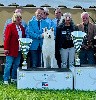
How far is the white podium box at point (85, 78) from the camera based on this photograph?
24.0 feet

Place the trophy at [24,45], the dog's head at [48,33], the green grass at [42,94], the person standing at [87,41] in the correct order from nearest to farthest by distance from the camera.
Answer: the green grass at [42,94]
the trophy at [24,45]
the dog's head at [48,33]
the person standing at [87,41]

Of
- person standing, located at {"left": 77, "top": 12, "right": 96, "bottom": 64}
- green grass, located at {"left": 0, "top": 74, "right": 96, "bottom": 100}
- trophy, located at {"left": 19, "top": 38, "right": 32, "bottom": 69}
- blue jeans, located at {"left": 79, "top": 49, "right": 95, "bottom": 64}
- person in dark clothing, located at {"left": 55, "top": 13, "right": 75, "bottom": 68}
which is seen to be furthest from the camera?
blue jeans, located at {"left": 79, "top": 49, "right": 95, "bottom": 64}

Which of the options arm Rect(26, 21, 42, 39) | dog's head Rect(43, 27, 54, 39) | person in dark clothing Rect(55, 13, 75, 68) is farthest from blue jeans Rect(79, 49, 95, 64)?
arm Rect(26, 21, 42, 39)

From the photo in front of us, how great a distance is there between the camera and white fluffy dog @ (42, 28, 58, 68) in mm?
7848

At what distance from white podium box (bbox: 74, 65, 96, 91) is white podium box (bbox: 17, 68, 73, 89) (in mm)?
122

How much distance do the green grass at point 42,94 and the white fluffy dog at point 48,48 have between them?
1.02m

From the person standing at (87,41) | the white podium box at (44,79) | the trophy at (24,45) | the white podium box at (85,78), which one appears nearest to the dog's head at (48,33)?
the trophy at (24,45)

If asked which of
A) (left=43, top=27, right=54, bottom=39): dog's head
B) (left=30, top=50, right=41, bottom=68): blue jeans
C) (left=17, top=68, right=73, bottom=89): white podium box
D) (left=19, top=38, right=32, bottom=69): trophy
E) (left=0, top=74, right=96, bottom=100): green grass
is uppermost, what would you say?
(left=43, top=27, right=54, bottom=39): dog's head

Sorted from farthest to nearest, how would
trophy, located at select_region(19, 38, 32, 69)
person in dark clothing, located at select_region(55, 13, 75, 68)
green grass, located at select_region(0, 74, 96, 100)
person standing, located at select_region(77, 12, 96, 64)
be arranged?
1. person standing, located at select_region(77, 12, 96, 64)
2. person in dark clothing, located at select_region(55, 13, 75, 68)
3. trophy, located at select_region(19, 38, 32, 69)
4. green grass, located at select_region(0, 74, 96, 100)

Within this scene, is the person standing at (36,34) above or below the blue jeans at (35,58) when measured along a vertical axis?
above

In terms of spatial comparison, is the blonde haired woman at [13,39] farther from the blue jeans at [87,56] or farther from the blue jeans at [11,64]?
the blue jeans at [87,56]

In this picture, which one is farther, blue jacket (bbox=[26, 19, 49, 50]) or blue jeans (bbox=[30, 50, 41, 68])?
A: blue jeans (bbox=[30, 50, 41, 68])

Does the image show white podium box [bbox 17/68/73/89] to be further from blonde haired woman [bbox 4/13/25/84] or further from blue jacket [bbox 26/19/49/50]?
blue jacket [bbox 26/19/49/50]

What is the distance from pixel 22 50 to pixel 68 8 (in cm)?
295
